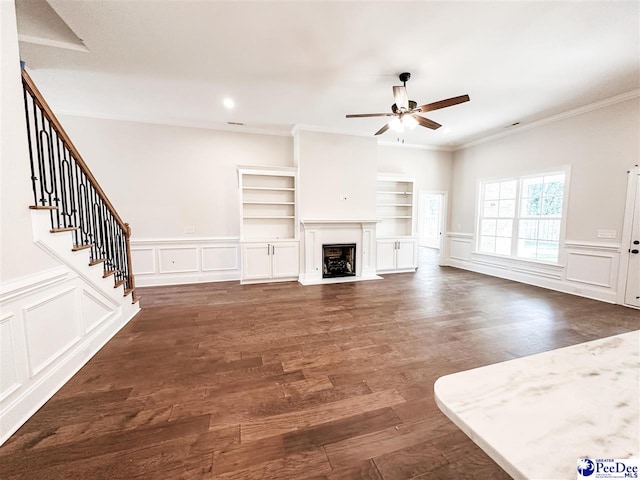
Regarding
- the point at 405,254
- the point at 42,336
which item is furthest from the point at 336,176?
the point at 42,336

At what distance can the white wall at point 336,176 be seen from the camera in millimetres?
5289

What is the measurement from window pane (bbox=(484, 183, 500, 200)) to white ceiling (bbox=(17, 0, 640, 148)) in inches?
69.9

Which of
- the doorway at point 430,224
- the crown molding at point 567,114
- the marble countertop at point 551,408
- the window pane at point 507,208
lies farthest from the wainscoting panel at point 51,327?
the doorway at point 430,224

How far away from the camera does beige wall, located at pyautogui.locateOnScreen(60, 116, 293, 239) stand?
472 cm

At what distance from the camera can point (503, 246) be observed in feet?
19.1

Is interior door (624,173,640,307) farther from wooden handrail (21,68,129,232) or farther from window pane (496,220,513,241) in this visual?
wooden handrail (21,68,129,232)

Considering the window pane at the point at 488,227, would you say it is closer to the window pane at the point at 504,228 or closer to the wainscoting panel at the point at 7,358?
the window pane at the point at 504,228

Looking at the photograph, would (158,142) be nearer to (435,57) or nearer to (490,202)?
(435,57)

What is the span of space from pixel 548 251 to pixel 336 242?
162 inches

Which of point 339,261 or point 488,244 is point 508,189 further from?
point 339,261

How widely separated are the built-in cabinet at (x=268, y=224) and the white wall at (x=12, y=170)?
10.6ft

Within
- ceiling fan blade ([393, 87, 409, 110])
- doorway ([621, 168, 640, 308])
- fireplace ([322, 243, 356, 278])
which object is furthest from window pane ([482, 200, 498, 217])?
ceiling fan blade ([393, 87, 409, 110])

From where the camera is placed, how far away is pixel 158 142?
495cm

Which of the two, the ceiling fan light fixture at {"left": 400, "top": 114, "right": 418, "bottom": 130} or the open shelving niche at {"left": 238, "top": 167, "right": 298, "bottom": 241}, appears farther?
the open shelving niche at {"left": 238, "top": 167, "right": 298, "bottom": 241}
